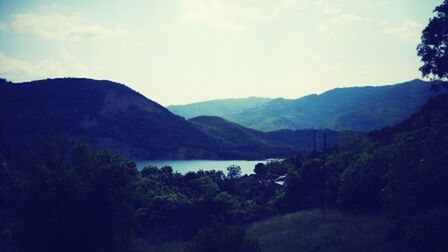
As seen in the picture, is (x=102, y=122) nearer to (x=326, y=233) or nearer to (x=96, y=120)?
(x=96, y=120)

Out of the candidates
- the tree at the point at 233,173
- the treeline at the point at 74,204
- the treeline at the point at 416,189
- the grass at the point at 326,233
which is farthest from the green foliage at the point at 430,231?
the tree at the point at 233,173

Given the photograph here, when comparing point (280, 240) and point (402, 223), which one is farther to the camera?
point (280, 240)

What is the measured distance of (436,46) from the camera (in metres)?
34.6

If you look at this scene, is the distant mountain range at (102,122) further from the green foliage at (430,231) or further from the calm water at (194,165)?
the green foliage at (430,231)

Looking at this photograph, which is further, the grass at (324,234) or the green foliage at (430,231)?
the grass at (324,234)

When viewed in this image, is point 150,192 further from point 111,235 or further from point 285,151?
point 285,151

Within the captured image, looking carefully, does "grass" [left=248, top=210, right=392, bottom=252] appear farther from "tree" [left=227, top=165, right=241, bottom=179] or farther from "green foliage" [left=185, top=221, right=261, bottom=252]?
"tree" [left=227, top=165, right=241, bottom=179]

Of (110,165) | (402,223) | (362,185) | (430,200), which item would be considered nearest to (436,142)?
(430,200)

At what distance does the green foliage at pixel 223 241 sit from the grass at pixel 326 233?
500 cm

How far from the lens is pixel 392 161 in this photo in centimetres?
2466

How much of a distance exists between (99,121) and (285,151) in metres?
85.9

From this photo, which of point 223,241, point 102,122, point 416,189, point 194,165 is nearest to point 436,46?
point 416,189

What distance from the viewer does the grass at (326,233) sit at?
2303cm

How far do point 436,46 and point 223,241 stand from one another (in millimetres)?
26729
